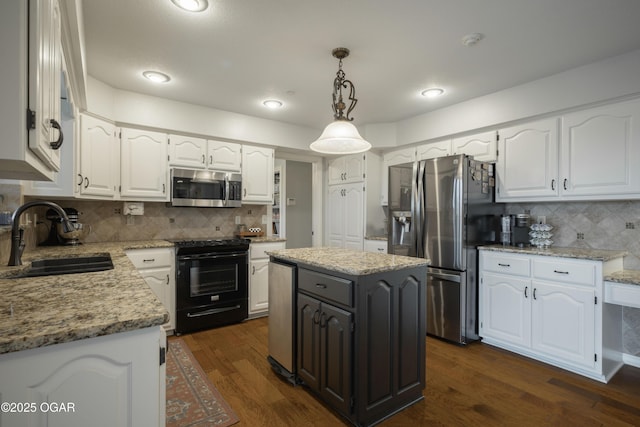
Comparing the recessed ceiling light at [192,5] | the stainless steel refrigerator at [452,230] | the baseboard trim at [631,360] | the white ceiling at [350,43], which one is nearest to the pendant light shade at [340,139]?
the white ceiling at [350,43]

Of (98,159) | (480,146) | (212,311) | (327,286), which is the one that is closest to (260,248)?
(212,311)

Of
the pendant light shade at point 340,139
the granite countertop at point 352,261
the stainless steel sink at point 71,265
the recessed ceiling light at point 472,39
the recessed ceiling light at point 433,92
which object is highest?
the recessed ceiling light at point 433,92

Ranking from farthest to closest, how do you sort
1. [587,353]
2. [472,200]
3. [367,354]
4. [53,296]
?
1. [472,200]
2. [587,353]
3. [367,354]
4. [53,296]

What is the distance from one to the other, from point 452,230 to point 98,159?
138 inches

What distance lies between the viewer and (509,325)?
9.36 feet

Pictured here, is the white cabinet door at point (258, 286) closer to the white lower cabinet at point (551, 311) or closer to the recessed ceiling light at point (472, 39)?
the white lower cabinet at point (551, 311)

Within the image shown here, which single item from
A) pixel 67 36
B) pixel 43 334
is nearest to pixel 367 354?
pixel 43 334

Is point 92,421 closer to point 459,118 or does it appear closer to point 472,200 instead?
point 472,200

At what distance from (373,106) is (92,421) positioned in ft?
11.6

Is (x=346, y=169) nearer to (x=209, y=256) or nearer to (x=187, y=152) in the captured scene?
(x=187, y=152)

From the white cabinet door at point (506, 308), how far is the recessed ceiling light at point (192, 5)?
3176 millimetres

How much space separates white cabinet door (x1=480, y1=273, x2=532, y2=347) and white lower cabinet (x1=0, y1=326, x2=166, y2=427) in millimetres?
2899

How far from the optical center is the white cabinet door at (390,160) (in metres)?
4.11

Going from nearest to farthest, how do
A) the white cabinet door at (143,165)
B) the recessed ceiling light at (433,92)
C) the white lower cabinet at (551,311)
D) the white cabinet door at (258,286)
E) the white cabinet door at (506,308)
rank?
the white lower cabinet at (551,311) → the white cabinet door at (506,308) → the recessed ceiling light at (433,92) → the white cabinet door at (143,165) → the white cabinet door at (258,286)
